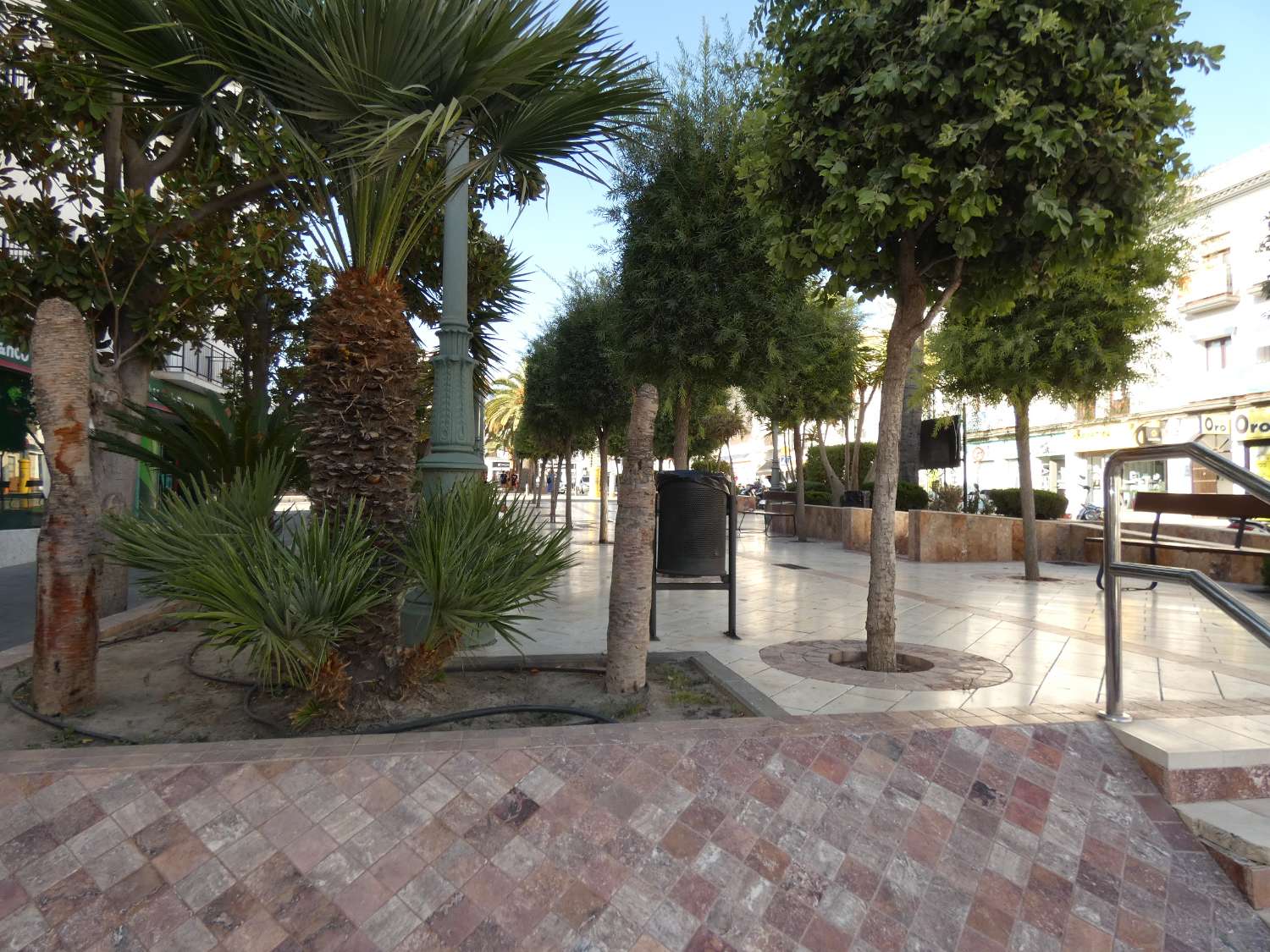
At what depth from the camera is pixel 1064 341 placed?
850 centimetres

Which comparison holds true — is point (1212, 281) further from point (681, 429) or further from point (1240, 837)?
point (1240, 837)

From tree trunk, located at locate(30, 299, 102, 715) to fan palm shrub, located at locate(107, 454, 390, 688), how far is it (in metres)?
0.23

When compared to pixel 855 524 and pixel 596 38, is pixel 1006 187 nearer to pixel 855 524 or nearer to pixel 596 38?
pixel 596 38

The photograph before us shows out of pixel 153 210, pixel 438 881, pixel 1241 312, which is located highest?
pixel 1241 312

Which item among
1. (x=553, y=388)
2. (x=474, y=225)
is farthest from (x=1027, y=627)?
(x=553, y=388)

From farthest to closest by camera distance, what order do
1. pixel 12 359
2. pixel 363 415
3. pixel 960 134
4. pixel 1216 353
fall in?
pixel 1216 353
pixel 12 359
pixel 960 134
pixel 363 415

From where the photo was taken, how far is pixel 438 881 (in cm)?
203

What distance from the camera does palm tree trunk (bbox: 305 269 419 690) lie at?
9.80 ft

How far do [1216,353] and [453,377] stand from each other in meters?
29.7

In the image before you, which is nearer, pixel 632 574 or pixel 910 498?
pixel 632 574

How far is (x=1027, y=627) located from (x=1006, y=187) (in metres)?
3.63

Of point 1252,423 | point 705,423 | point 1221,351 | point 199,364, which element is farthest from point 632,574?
point 1221,351

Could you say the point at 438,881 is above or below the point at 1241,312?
below

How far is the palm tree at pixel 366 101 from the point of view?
2.98m
